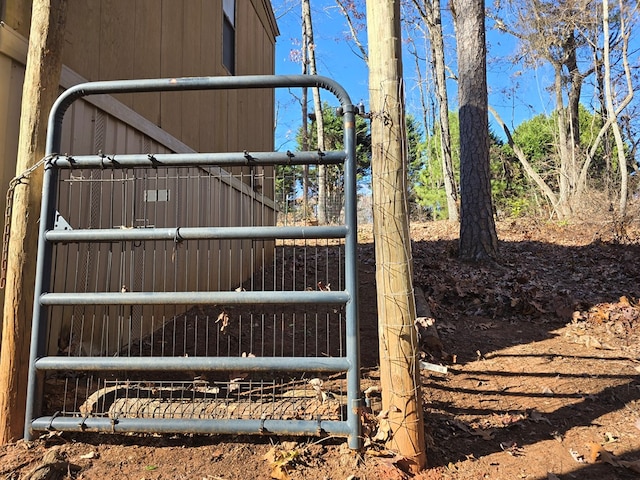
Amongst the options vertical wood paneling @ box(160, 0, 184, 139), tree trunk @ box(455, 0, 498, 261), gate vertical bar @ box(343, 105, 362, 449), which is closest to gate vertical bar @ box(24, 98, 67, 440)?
gate vertical bar @ box(343, 105, 362, 449)

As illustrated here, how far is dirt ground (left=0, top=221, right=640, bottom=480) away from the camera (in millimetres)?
2205

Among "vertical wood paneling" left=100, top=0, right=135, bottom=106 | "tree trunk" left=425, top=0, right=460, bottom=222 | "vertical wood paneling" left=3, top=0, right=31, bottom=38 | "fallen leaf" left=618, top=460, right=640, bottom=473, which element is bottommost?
"fallen leaf" left=618, top=460, right=640, bottom=473

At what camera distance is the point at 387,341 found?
2307 millimetres

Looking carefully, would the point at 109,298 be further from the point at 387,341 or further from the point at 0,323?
the point at 387,341

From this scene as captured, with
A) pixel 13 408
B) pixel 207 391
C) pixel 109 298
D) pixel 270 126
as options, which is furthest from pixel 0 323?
pixel 270 126

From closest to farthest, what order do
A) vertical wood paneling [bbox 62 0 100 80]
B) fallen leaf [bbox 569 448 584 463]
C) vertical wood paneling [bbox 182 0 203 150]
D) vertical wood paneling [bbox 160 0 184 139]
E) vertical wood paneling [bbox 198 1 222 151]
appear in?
fallen leaf [bbox 569 448 584 463]
vertical wood paneling [bbox 62 0 100 80]
vertical wood paneling [bbox 160 0 184 139]
vertical wood paneling [bbox 182 0 203 150]
vertical wood paneling [bbox 198 1 222 151]

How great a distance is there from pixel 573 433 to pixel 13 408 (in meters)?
3.43

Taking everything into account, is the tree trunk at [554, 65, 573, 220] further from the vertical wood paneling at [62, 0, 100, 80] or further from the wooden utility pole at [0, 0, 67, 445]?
the wooden utility pole at [0, 0, 67, 445]

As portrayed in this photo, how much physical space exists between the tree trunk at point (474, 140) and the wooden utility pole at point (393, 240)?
4936 mm

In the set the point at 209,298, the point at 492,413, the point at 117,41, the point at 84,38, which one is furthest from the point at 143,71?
the point at 492,413

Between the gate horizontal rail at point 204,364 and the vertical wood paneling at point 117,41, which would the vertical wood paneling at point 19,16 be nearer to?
the vertical wood paneling at point 117,41

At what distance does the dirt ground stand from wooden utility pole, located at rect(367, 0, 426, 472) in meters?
0.25

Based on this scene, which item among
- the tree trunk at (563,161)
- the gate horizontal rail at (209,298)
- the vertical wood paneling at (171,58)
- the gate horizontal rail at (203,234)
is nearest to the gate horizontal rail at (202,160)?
the gate horizontal rail at (203,234)

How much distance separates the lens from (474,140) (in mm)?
7152
